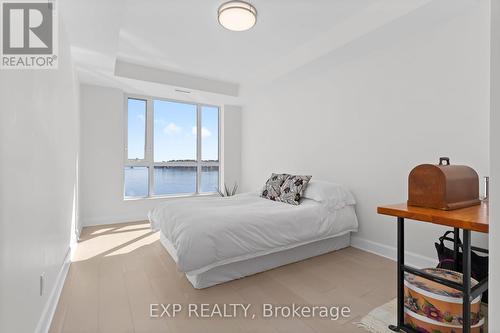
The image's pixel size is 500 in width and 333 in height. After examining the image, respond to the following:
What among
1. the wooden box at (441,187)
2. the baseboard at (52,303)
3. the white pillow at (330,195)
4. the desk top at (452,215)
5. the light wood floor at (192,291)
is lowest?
the light wood floor at (192,291)

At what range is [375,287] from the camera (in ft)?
7.11

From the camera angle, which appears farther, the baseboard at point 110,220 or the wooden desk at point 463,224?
the baseboard at point 110,220

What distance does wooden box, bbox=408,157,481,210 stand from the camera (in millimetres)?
1395

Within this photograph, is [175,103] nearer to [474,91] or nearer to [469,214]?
A: [474,91]

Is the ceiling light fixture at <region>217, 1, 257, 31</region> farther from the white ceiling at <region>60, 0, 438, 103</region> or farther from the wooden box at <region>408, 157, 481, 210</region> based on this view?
the wooden box at <region>408, 157, 481, 210</region>

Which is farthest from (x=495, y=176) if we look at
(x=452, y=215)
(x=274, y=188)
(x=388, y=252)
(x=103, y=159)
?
(x=103, y=159)

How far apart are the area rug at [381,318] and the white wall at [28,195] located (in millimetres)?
1925

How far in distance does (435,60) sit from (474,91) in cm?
48

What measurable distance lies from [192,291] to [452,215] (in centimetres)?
190

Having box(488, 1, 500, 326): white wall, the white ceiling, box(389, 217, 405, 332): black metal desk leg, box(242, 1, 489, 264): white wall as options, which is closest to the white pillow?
box(242, 1, 489, 264): white wall

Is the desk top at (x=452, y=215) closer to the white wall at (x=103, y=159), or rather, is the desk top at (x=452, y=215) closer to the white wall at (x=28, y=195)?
the white wall at (x=28, y=195)

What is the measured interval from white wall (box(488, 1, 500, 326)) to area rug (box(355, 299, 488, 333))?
1115 millimetres

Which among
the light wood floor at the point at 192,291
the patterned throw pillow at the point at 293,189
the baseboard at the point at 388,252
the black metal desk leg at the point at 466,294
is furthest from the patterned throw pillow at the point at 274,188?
the black metal desk leg at the point at 466,294

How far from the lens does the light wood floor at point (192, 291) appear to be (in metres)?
1.69
